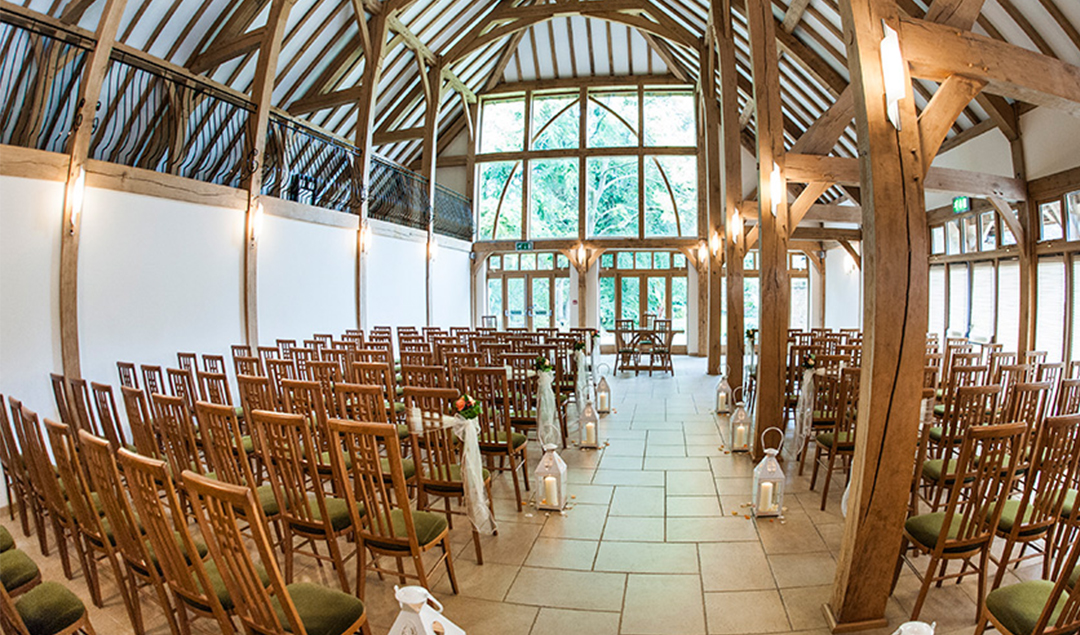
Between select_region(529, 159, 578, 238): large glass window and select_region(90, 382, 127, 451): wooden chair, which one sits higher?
select_region(529, 159, 578, 238): large glass window

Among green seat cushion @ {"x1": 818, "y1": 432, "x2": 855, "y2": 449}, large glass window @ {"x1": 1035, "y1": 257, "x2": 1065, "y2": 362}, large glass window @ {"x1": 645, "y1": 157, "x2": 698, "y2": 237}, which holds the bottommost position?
green seat cushion @ {"x1": 818, "y1": 432, "x2": 855, "y2": 449}

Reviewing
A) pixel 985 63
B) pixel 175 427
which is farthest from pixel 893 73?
pixel 175 427

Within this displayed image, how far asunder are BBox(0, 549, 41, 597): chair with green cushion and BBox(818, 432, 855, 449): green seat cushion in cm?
469

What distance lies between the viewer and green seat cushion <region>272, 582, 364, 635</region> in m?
2.00

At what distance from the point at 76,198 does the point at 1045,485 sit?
7171 mm

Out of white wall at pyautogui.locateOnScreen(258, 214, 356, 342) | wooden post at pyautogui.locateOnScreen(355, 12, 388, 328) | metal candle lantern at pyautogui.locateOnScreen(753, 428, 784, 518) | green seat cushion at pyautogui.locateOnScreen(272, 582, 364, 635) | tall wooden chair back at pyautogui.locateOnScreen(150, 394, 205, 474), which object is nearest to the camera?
green seat cushion at pyautogui.locateOnScreen(272, 582, 364, 635)

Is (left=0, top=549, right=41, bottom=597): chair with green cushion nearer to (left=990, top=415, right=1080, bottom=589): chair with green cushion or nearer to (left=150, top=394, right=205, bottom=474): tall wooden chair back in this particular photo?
(left=150, top=394, right=205, bottom=474): tall wooden chair back

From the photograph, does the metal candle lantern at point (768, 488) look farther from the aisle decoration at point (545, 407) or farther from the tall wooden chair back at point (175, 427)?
the tall wooden chair back at point (175, 427)

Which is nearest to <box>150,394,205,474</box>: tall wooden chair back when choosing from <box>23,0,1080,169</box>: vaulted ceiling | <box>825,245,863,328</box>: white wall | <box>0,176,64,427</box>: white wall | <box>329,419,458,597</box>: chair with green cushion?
<box>329,419,458,597</box>: chair with green cushion

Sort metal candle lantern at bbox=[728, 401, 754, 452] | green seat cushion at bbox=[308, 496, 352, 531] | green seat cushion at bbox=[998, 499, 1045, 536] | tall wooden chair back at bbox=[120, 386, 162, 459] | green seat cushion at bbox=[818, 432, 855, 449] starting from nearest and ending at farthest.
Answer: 1. green seat cushion at bbox=[998, 499, 1045, 536]
2. green seat cushion at bbox=[308, 496, 352, 531]
3. tall wooden chair back at bbox=[120, 386, 162, 459]
4. green seat cushion at bbox=[818, 432, 855, 449]
5. metal candle lantern at bbox=[728, 401, 754, 452]

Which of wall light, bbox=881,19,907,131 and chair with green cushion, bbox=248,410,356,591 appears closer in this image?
wall light, bbox=881,19,907,131

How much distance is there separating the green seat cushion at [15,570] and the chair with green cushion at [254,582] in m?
1.03

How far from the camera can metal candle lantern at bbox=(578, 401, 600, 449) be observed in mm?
5797

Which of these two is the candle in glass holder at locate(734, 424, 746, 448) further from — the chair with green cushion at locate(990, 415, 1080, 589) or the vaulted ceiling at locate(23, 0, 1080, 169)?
the vaulted ceiling at locate(23, 0, 1080, 169)
